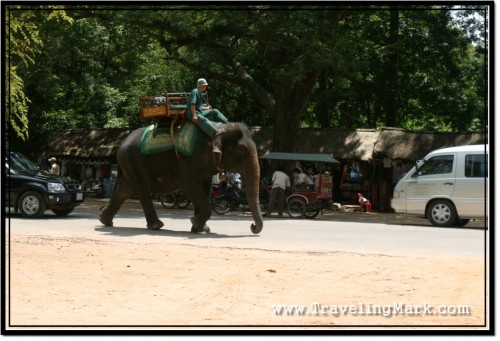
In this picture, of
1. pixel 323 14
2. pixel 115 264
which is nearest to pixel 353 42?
pixel 323 14

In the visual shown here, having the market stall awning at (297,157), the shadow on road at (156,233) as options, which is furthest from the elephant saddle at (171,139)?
the market stall awning at (297,157)

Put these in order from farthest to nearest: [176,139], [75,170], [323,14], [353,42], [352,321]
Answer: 1. [75,170]
2. [353,42]
3. [323,14]
4. [176,139]
5. [352,321]

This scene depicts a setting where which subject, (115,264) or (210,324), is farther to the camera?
(115,264)

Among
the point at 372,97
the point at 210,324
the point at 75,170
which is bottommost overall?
the point at 210,324

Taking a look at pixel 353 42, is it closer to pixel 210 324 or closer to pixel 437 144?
pixel 437 144

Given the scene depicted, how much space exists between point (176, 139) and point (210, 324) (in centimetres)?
962

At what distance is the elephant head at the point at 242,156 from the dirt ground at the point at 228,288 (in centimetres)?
326

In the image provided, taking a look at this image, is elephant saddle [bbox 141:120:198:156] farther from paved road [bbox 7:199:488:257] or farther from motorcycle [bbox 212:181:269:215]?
motorcycle [bbox 212:181:269:215]

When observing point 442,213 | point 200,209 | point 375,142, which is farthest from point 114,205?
point 375,142

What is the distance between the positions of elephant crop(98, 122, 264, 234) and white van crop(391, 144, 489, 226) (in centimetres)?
526

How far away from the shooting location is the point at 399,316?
9094mm

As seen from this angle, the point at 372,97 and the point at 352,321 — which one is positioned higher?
the point at 372,97

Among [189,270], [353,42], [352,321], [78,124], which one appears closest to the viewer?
[352,321]

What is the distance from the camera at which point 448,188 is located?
69.5 feet
